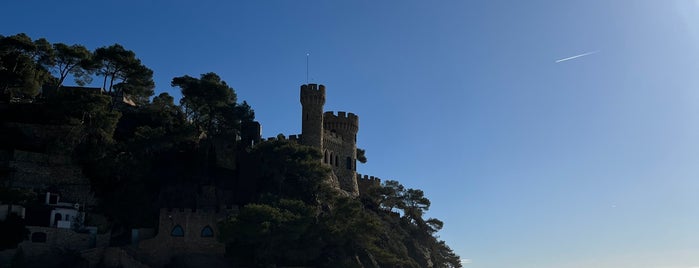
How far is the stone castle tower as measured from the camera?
67062 mm

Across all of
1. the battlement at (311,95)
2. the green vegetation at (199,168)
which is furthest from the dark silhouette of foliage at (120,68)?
the battlement at (311,95)

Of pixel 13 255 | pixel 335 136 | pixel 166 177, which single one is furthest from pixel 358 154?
pixel 13 255

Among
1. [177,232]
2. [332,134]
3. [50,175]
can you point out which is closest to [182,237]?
[177,232]

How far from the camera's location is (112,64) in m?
65.2

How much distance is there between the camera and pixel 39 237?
4597 cm

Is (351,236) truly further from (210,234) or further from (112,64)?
(112,64)

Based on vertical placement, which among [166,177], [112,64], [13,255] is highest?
[112,64]

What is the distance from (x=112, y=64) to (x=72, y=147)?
541 inches

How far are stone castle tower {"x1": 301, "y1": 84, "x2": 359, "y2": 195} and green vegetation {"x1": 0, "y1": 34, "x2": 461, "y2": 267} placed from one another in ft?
10.5

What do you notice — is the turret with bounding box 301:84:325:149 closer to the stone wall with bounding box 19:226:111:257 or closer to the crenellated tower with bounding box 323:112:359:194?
the crenellated tower with bounding box 323:112:359:194

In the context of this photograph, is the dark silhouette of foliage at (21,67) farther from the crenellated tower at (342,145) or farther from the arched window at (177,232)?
the crenellated tower at (342,145)

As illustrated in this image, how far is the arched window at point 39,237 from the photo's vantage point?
150 feet

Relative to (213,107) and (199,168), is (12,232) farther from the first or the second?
(213,107)

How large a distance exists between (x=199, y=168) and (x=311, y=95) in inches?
523
